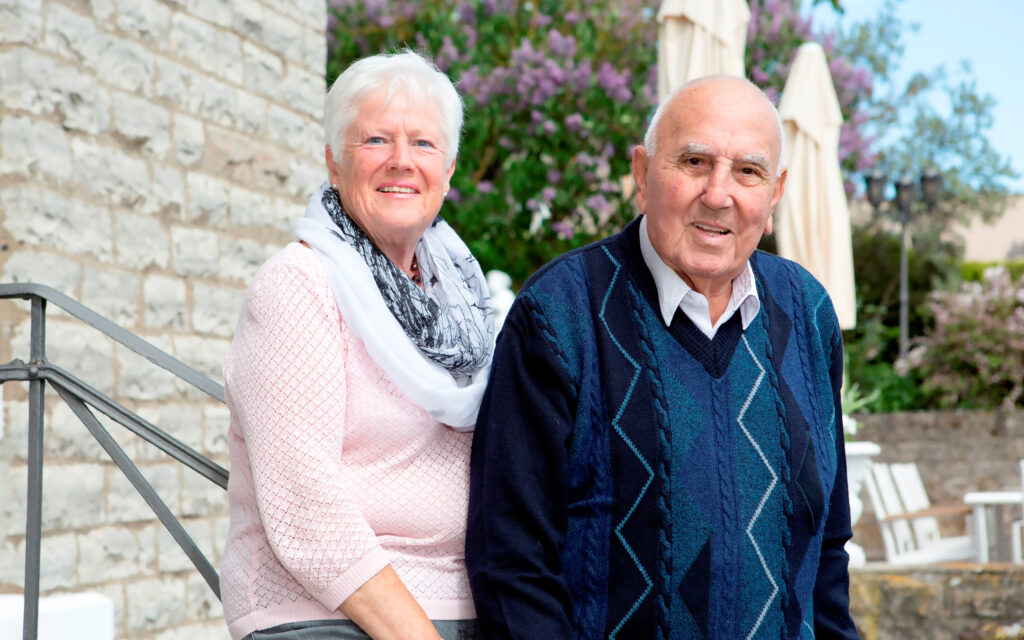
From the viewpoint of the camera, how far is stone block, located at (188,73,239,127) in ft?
14.9

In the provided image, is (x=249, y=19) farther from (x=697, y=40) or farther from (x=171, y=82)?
(x=697, y=40)

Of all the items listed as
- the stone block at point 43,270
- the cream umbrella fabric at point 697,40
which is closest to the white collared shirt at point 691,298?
the stone block at point 43,270

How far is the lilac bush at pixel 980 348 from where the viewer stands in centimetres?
1302

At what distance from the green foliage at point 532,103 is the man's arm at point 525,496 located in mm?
8757

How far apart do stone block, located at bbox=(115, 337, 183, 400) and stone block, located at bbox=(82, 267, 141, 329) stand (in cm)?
12

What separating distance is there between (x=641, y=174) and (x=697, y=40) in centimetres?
419

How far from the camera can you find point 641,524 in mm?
1681

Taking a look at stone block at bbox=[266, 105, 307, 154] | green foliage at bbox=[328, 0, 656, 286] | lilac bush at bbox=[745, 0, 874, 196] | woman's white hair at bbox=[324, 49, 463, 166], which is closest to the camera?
woman's white hair at bbox=[324, 49, 463, 166]

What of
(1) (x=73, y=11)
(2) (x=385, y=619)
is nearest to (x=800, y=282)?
(2) (x=385, y=619)

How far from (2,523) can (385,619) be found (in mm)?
2394

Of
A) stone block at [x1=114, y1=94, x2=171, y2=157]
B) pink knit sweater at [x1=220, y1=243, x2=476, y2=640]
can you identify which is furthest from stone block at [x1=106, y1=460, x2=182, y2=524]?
pink knit sweater at [x1=220, y1=243, x2=476, y2=640]

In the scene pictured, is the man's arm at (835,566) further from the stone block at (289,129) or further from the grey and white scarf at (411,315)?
the stone block at (289,129)

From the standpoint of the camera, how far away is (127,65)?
416 centimetres

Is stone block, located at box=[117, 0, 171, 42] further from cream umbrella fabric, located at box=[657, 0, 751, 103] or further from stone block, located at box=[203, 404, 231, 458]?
cream umbrella fabric, located at box=[657, 0, 751, 103]
